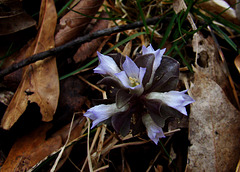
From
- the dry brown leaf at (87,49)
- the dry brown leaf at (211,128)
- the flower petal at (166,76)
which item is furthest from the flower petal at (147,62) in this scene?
the dry brown leaf at (87,49)

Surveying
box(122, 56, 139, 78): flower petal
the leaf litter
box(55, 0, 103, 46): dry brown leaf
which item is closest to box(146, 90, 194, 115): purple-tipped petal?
box(122, 56, 139, 78): flower petal

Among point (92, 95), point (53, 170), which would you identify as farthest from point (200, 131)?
point (53, 170)

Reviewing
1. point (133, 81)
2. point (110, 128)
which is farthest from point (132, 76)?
point (110, 128)

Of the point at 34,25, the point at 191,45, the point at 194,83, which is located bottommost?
the point at 194,83

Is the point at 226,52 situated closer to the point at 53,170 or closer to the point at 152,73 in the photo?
the point at 152,73

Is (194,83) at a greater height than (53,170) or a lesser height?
greater

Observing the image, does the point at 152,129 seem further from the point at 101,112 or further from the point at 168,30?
the point at 168,30

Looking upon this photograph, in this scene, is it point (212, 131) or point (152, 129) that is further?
point (212, 131)
